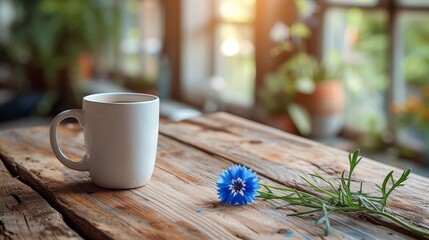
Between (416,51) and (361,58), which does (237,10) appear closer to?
(361,58)

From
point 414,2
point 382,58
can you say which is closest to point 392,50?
point 382,58

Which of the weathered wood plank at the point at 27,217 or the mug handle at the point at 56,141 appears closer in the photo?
the weathered wood plank at the point at 27,217

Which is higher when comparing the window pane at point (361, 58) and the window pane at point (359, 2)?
the window pane at point (359, 2)

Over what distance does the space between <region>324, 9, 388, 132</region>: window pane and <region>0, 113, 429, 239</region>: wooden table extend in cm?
121

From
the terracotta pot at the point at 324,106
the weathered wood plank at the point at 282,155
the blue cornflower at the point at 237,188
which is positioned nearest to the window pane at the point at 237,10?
the terracotta pot at the point at 324,106

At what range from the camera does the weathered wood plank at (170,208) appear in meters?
0.73

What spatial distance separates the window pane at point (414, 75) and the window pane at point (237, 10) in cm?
78

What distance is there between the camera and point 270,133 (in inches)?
48.6

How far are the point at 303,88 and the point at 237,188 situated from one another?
67.6 inches

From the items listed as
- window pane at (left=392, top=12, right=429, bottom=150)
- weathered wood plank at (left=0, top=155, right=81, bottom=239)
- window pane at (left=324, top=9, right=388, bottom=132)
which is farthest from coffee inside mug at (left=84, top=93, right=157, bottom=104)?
window pane at (left=324, top=9, right=388, bottom=132)

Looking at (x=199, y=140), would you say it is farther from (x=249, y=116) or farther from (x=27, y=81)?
(x=27, y=81)

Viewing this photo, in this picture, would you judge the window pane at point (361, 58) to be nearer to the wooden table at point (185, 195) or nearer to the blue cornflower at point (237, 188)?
the wooden table at point (185, 195)

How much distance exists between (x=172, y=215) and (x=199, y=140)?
1.34 feet

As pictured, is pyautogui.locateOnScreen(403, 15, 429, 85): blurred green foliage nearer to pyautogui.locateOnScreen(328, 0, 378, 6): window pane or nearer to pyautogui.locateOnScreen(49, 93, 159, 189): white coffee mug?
pyautogui.locateOnScreen(328, 0, 378, 6): window pane
